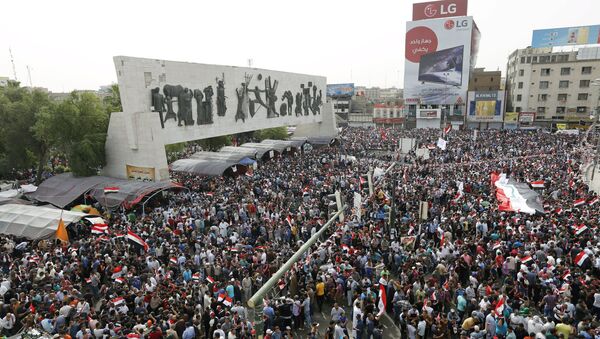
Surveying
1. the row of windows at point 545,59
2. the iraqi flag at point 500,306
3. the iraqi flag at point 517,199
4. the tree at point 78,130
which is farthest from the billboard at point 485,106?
the iraqi flag at point 500,306

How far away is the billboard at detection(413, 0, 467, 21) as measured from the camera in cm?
6531

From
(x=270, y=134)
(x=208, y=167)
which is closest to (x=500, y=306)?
(x=208, y=167)

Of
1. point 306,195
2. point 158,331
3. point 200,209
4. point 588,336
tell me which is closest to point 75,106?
point 200,209

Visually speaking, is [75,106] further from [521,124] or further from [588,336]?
[521,124]

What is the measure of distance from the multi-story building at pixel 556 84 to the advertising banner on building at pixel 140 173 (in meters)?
59.0

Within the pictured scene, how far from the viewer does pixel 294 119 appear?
45938 mm

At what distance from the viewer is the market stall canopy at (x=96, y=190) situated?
2167 cm

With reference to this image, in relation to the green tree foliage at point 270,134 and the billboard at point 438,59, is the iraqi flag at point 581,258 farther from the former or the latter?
the billboard at point 438,59

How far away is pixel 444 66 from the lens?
63.3 m

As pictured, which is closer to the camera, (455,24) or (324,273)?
(324,273)

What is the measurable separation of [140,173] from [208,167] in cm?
568

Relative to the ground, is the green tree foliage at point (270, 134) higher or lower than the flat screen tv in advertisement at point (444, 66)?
lower

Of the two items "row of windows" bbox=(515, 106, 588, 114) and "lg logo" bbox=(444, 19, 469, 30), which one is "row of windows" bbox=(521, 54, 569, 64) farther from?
"lg logo" bbox=(444, 19, 469, 30)

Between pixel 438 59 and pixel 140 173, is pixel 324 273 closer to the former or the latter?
pixel 140 173
